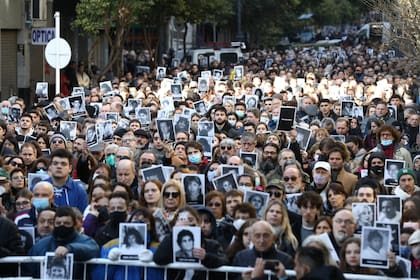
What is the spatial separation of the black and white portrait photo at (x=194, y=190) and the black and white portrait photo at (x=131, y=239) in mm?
2395

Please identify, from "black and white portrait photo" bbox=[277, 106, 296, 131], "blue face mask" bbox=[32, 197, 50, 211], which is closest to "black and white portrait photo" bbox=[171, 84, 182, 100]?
"black and white portrait photo" bbox=[277, 106, 296, 131]

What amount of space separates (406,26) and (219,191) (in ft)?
44.1

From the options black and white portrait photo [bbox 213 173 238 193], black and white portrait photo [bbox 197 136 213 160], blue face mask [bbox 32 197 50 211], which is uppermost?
black and white portrait photo [bbox 197 136 213 160]

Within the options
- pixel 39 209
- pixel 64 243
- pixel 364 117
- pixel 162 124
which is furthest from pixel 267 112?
pixel 64 243

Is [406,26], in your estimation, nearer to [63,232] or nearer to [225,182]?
[225,182]

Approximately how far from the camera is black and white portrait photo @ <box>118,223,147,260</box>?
396 inches

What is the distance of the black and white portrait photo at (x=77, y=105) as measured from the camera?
899 inches

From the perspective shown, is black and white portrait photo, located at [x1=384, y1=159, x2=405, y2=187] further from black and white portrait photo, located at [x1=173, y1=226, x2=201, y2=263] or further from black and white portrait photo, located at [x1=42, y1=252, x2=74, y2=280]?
black and white portrait photo, located at [x1=42, y1=252, x2=74, y2=280]

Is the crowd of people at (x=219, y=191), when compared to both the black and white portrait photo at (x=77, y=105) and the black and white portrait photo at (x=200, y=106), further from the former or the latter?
the black and white portrait photo at (x=200, y=106)

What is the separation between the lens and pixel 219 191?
12836mm

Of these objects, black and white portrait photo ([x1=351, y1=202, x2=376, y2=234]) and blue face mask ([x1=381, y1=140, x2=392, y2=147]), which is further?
blue face mask ([x1=381, y1=140, x2=392, y2=147])

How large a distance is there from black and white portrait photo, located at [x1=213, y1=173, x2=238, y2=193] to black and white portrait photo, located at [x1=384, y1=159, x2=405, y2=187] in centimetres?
207

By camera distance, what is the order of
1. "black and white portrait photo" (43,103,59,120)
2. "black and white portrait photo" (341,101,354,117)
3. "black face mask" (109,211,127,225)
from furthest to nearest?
"black and white portrait photo" (341,101,354,117)
"black and white portrait photo" (43,103,59,120)
"black face mask" (109,211,127,225)

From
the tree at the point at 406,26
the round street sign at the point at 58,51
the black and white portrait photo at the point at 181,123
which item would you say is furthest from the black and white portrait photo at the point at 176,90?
the black and white portrait photo at the point at 181,123
